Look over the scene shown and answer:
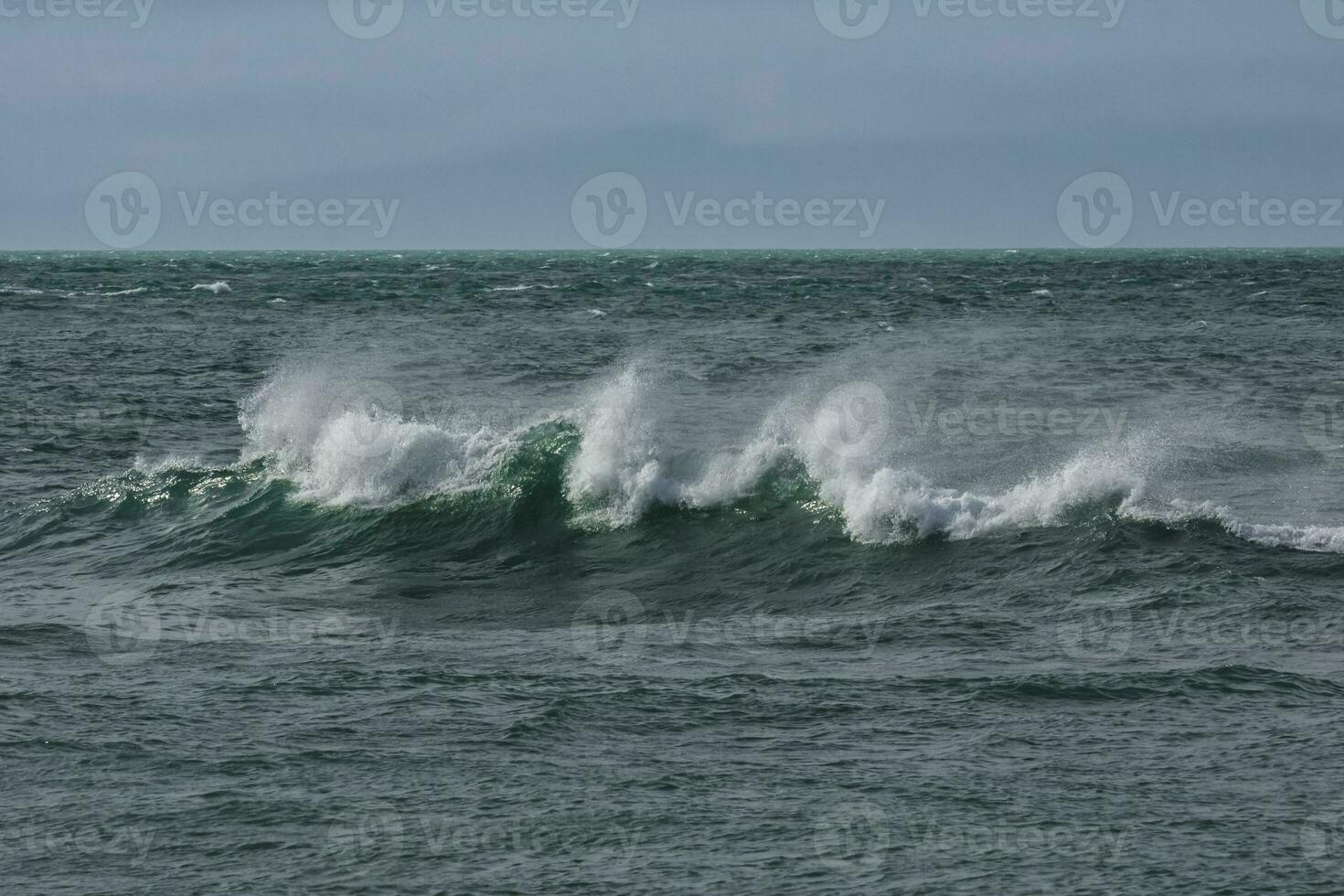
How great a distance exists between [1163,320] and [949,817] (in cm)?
4196

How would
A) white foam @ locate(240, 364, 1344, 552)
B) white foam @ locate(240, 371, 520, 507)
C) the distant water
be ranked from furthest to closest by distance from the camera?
white foam @ locate(240, 371, 520, 507), white foam @ locate(240, 364, 1344, 552), the distant water

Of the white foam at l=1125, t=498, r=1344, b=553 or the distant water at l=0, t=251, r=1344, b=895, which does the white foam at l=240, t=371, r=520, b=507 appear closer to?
the distant water at l=0, t=251, r=1344, b=895

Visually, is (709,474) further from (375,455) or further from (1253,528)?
(1253,528)

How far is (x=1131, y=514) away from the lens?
1476 centimetres

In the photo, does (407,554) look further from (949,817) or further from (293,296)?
(293,296)

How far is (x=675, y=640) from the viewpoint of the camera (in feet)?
39.1

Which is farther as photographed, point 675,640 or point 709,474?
point 709,474

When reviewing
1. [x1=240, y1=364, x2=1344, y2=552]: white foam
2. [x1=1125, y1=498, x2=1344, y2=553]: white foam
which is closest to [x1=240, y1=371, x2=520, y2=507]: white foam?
[x1=240, y1=364, x2=1344, y2=552]: white foam

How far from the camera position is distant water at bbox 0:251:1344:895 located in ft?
25.2

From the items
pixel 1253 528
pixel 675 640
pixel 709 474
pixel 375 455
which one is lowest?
pixel 675 640

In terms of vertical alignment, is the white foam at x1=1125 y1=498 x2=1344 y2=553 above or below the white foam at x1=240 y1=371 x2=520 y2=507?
below

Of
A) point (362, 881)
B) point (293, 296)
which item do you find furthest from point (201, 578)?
point (293, 296)

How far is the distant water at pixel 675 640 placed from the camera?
7.67m

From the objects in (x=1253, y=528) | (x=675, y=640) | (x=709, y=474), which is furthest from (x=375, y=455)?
(x=1253, y=528)
